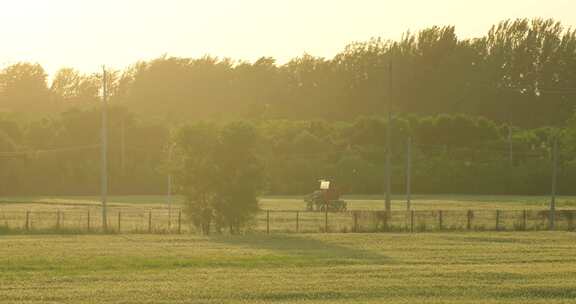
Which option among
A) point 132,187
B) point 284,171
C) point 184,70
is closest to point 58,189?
point 132,187

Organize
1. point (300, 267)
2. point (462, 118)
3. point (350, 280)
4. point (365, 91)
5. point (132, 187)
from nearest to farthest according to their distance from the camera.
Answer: point (350, 280) → point (300, 267) → point (132, 187) → point (462, 118) → point (365, 91)

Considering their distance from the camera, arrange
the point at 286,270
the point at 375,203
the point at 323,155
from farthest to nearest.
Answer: the point at 323,155, the point at 375,203, the point at 286,270

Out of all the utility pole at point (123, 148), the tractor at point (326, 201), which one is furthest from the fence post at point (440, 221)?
the utility pole at point (123, 148)

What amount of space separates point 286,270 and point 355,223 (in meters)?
21.7

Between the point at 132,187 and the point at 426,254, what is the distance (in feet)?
245

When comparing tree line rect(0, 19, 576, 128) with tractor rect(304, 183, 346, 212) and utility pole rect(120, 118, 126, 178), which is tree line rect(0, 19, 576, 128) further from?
tractor rect(304, 183, 346, 212)

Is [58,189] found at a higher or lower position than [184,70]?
lower

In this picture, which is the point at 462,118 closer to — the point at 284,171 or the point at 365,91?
the point at 284,171

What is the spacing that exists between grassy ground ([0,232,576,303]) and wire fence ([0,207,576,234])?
221 inches

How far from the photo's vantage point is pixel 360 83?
16475cm

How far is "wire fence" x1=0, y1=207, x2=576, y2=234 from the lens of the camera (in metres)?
53.3

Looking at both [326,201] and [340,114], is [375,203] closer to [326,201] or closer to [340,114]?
[326,201]

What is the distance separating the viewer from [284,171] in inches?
4419

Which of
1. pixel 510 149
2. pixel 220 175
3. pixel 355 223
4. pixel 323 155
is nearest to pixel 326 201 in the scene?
pixel 220 175
